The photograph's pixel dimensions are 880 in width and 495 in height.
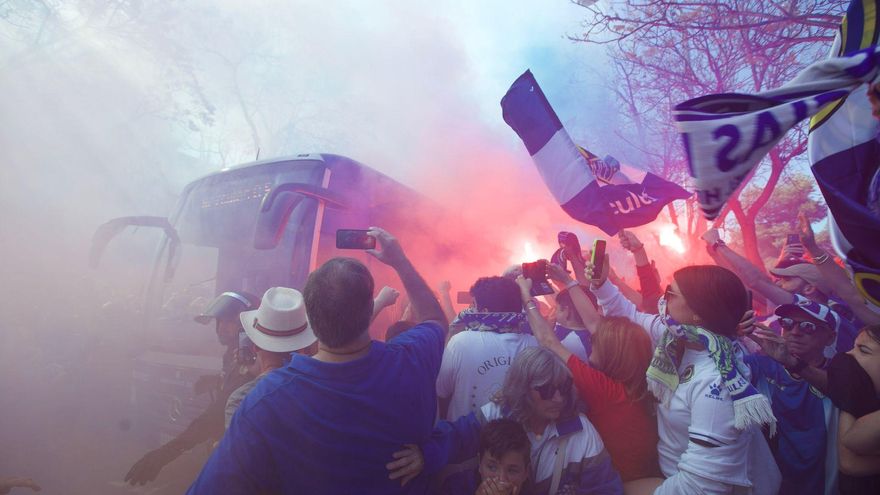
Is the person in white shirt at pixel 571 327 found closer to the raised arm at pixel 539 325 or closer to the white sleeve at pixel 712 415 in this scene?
the raised arm at pixel 539 325

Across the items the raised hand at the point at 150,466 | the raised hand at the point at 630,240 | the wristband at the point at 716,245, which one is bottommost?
the raised hand at the point at 150,466

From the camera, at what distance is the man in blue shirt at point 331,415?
1406 millimetres

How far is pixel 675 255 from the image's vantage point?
11.0 m

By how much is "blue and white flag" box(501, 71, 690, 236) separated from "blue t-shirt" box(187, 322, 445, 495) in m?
2.32

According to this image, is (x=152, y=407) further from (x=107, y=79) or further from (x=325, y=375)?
(x=107, y=79)

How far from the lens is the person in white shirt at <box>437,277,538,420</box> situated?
2422 millimetres

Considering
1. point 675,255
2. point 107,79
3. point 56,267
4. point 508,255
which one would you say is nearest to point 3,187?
point 56,267

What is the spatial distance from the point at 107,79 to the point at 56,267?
593 cm

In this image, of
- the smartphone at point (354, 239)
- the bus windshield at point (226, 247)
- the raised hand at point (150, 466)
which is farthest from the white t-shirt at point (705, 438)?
the bus windshield at point (226, 247)

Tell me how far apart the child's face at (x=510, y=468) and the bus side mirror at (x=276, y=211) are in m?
3.23

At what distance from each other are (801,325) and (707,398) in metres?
1.29

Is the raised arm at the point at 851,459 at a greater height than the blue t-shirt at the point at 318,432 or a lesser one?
lesser

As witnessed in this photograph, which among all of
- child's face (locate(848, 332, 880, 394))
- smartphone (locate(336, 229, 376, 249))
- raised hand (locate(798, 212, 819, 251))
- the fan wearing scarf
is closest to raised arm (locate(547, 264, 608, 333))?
the fan wearing scarf

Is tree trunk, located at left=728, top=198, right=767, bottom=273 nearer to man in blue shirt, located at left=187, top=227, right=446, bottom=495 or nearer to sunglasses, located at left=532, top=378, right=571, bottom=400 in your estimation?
sunglasses, located at left=532, top=378, right=571, bottom=400
